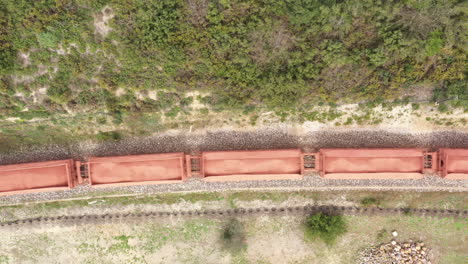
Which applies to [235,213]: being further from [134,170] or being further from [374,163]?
[374,163]

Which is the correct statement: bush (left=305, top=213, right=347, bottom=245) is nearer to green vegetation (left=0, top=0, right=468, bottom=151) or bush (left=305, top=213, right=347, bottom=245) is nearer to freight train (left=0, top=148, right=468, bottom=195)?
freight train (left=0, top=148, right=468, bottom=195)

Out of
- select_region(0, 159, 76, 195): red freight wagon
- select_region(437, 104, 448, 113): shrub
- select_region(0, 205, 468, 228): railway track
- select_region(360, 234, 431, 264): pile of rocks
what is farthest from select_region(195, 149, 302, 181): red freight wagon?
select_region(437, 104, 448, 113): shrub

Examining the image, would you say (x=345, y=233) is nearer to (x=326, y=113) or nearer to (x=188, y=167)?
(x=326, y=113)

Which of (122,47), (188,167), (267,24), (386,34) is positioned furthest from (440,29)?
(122,47)

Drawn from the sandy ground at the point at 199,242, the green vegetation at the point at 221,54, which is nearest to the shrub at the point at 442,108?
the green vegetation at the point at 221,54

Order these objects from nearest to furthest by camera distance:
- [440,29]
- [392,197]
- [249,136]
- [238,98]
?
1. [440,29]
2. [238,98]
3. [249,136]
4. [392,197]

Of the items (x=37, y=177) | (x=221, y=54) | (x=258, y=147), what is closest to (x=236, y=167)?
(x=258, y=147)

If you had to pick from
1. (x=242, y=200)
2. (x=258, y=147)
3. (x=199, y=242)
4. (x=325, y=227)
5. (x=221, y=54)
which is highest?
(x=221, y=54)

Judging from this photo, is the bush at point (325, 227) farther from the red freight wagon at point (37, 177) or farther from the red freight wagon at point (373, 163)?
the red freight wagon at point (37, 177)
